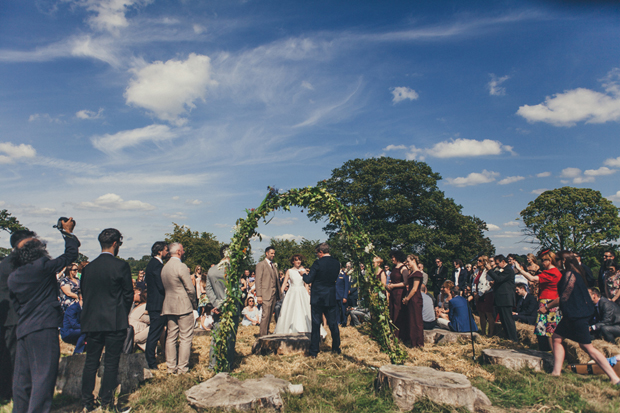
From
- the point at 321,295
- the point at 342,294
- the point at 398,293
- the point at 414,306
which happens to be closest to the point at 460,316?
the point at 414,306

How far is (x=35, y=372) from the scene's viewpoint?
12.3 feet

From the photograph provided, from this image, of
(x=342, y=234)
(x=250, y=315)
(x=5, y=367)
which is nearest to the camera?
(x=5, y=367)

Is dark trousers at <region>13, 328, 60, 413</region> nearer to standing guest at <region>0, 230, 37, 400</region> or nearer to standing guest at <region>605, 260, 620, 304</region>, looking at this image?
standing guest at <region>0, 230, 37, 400</region>

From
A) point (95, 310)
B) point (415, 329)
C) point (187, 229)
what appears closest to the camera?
point (95, 310)

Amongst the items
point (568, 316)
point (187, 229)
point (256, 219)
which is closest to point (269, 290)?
point (256, 219)

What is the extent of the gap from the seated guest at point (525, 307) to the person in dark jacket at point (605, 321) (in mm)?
1917

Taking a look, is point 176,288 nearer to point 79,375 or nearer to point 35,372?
point 79,375

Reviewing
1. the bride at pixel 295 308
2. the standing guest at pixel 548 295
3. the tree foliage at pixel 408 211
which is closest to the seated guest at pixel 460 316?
the standing guest at pixel 548 295

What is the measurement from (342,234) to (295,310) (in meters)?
3.27

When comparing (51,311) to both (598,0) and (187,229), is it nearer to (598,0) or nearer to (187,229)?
(598,0)

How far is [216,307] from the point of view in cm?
669

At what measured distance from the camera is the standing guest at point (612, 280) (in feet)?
28.4

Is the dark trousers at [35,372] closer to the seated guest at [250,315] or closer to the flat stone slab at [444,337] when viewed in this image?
the flat stone slab at [444,337]

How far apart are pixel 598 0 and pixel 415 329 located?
21.4 feet
